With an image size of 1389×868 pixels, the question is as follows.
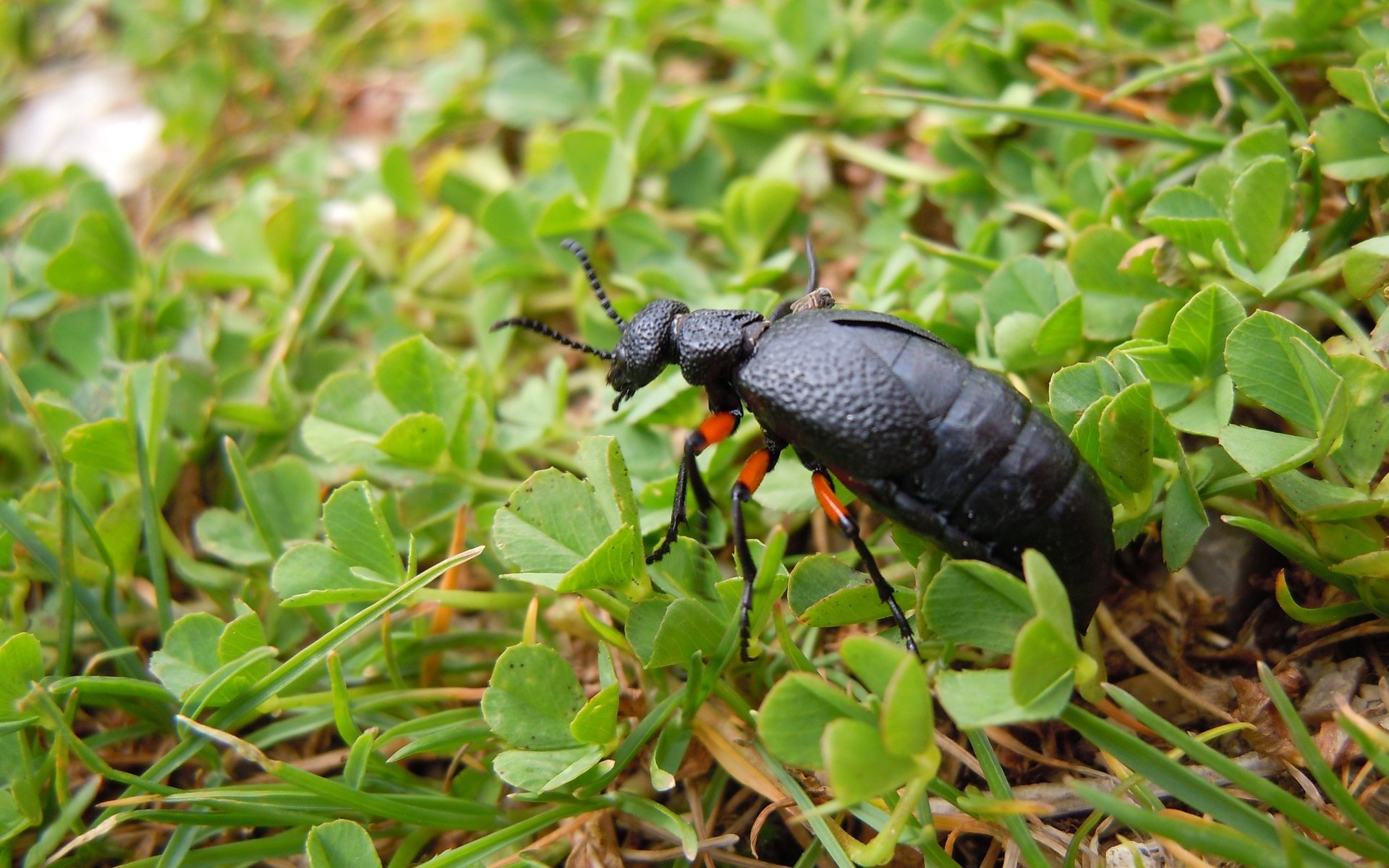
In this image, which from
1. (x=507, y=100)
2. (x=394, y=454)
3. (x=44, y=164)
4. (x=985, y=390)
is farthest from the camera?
(x=44, y=164)

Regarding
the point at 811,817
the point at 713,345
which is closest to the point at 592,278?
the point at 713,345

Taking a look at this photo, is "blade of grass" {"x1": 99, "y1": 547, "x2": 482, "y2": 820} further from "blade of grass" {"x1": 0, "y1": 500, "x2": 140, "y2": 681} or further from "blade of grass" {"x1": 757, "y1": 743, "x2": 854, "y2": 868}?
"blade of grass" {"x1": 757, "y1": 743, "x2": 854, "y2": 868}

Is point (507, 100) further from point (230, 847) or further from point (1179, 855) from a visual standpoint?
point (1179, 855)

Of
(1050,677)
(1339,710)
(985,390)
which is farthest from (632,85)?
(1339,710)

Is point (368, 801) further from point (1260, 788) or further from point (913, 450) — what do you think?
point (1260, 788)

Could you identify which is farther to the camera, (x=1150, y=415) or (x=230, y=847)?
(x=230, y=847)
